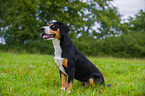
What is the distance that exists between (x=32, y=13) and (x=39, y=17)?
1.00 metres

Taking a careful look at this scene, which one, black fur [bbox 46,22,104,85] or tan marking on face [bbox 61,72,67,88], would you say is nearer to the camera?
black fur [bbox 46,22,104,85]

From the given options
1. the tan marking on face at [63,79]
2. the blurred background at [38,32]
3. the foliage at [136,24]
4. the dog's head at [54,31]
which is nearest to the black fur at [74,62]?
the dog's head at [54,31]

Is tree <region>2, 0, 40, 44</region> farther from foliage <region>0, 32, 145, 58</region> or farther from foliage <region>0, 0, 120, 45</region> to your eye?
foliage <region>0, 32, 145, 58</region>

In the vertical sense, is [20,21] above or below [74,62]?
above

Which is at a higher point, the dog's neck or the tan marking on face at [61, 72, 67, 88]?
the dog's neck

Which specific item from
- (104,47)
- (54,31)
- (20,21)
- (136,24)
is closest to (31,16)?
(20,21)

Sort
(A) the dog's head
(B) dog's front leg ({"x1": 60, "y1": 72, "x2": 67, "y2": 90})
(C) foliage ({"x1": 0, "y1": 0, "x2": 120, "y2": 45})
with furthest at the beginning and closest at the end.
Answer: (C) foliage ({"x1": 0, "y1": 0, "x2": 120, "y2": 45}), (B) dog's front leg ({"x1": 60, "y1": 72, "x2": 67, "y2": 90}), (A) the dog's head

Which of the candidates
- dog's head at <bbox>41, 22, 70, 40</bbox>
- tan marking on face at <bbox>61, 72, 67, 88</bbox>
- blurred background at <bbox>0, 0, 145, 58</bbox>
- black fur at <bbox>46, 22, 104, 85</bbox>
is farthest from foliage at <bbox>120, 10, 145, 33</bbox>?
dog's head at <bbox>41, 22, 70, 40</bbox>

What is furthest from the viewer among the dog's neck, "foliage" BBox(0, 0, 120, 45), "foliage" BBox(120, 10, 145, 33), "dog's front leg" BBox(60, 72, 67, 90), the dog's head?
"foliage" BBox(120, 10, 145, 33)

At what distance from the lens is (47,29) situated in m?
3.79

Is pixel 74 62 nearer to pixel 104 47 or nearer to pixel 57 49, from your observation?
pixel 57 49

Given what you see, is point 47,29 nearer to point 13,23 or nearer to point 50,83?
point 50,83

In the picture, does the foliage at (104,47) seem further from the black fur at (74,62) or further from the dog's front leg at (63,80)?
the dog's front leg at (63,80)


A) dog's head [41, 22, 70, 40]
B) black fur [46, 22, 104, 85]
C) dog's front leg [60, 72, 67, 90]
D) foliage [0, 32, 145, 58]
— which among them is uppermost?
Answer: dog's head [41, 22, 70, 40]
